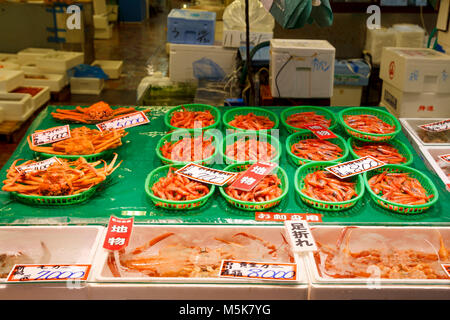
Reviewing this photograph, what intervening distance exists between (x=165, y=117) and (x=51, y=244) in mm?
1391

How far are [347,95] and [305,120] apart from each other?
3.16m

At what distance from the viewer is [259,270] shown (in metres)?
1.74

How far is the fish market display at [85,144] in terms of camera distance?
268cm

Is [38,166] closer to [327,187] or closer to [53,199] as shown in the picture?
[53,199]

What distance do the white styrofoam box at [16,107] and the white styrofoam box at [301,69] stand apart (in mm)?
3519

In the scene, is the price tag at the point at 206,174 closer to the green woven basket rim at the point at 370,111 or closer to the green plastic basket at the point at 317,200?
the green plastic basket at the point at 317,200

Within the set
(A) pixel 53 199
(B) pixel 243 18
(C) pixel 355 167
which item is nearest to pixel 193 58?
(B) pixel 243 18

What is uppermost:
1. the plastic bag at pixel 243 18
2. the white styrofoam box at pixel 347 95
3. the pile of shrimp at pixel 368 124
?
the plastic bag at pixel 243 18

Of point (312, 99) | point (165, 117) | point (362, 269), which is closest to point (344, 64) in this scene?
point (312, 99)

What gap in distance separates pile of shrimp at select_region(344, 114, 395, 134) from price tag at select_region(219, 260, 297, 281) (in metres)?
1.51

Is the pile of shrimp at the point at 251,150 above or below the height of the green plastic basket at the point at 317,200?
above

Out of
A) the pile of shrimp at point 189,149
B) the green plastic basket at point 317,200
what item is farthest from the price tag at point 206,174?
the green plastic basket at point 317,200

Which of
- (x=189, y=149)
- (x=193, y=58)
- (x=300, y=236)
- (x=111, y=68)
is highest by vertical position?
(x=193, y=58)
